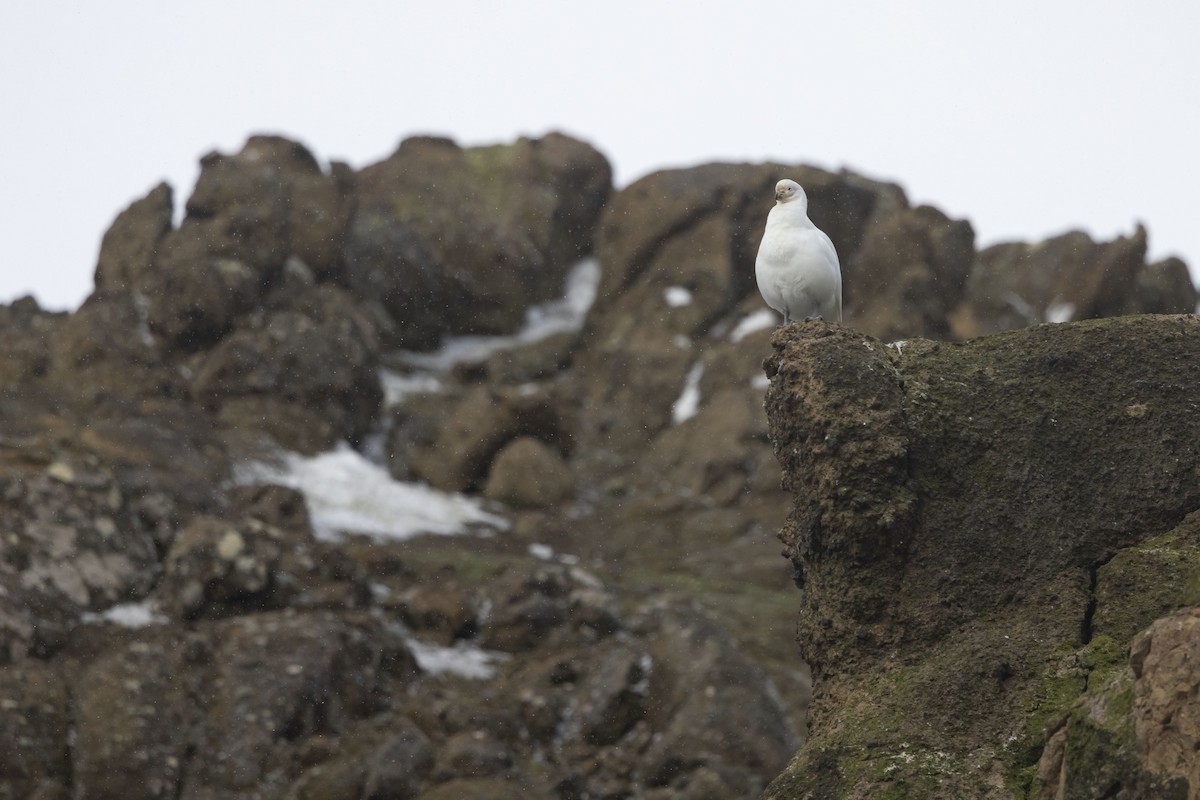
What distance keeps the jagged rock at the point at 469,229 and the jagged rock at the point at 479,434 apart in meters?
8.65

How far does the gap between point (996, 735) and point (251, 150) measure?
3653 cm

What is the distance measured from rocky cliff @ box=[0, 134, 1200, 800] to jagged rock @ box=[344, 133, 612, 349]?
13 centimetres

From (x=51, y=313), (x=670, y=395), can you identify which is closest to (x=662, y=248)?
(x=670, y=395)

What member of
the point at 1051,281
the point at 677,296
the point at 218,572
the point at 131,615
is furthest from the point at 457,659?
the point at 1051,281

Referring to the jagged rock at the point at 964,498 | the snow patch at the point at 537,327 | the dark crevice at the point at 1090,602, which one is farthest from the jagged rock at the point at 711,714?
the snow patch at the point at 537,327

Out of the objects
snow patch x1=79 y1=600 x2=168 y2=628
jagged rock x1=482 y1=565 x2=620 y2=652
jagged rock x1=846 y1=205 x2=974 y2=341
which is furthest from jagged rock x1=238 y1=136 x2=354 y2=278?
snow patch x1=79 y1=600 x2=168 y2=628

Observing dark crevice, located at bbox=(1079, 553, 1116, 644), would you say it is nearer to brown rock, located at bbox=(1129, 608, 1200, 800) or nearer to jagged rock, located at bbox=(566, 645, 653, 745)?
brown rock, located at bbox=(1129, 608, 1200, 800)

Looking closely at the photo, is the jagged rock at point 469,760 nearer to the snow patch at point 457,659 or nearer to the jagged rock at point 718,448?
the snow patch at point 457,659

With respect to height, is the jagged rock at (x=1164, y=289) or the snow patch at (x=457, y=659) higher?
the jagged rock at (x=1164, y=289)

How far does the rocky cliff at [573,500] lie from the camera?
7523mm

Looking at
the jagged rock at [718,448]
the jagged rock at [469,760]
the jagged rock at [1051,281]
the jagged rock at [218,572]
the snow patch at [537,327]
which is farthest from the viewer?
the snow patch at [537,327]

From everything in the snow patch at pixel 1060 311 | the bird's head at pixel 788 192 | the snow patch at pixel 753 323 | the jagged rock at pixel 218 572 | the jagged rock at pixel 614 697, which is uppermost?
the snow patch at pixel 1060 311

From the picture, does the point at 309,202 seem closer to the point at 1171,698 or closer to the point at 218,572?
the point at 218,572

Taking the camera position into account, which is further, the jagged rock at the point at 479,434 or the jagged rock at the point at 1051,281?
the jagged rock at the point at 1051,281
